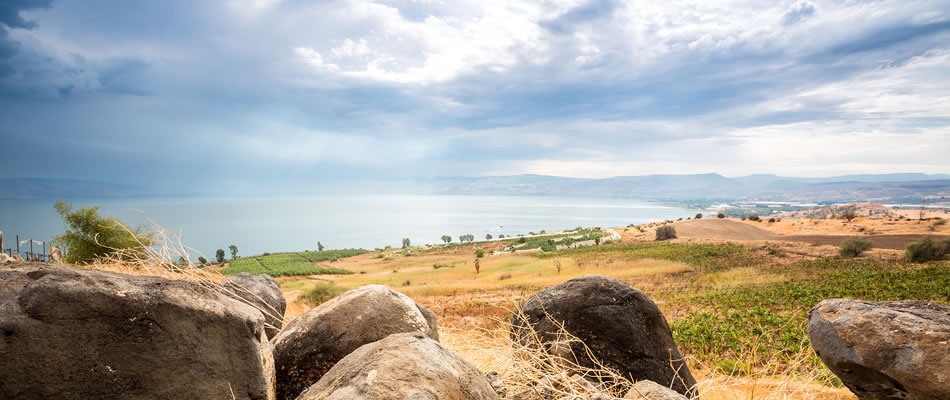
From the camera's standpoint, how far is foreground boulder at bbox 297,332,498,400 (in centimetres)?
200

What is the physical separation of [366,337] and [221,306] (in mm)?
1522

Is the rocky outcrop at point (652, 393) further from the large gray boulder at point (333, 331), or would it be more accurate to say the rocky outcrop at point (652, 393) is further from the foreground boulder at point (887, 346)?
the foreground boulder at point (887, 346)

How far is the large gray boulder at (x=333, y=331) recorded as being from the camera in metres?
3.76

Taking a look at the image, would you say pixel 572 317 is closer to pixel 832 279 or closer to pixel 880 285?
pixel 880 285

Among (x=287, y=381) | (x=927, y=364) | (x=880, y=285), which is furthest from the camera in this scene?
(x=880, y=285)

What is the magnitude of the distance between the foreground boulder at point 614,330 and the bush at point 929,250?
126ft

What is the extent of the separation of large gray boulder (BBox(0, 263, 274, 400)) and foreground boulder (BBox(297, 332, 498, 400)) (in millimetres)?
694

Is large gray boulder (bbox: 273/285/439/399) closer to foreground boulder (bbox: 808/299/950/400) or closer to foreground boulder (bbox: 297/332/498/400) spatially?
foreground boulder (bbox: 297/332/498/400)

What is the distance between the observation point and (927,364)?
4.44 metres

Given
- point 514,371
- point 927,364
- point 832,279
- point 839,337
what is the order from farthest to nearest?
point 832,279
point 839,337
point 927,364
point 514,371

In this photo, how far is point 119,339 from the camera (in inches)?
90.9

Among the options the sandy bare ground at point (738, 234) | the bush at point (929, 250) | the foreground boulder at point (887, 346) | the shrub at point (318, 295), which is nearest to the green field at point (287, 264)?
the shrub at point (318, 295)

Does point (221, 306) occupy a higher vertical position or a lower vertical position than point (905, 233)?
higher

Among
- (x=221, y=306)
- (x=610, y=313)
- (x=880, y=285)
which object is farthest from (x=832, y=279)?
(x=221, y=306)
